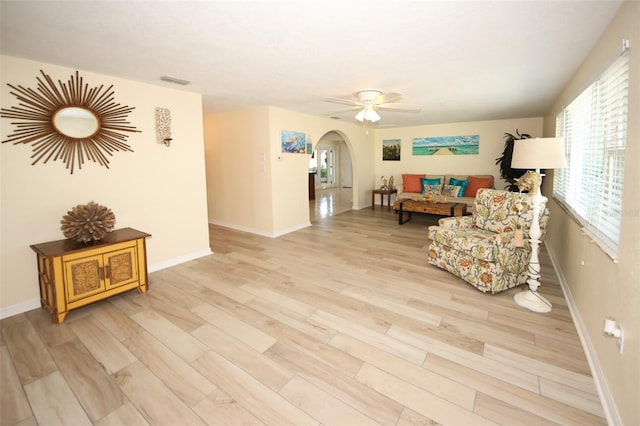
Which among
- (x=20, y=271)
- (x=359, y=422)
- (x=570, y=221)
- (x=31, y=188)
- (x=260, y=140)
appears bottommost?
(x=359, y=422)

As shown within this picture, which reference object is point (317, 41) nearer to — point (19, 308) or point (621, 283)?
point (621, 283)

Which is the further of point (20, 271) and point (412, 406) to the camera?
point (20, 271)

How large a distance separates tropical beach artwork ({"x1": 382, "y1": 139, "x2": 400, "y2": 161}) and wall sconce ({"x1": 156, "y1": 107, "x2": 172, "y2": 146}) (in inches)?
234

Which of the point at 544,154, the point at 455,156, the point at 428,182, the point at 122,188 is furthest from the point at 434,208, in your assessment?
the point at 122,188

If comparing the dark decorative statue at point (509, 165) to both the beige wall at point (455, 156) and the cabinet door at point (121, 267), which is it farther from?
the cabinet door at point (121, 267)

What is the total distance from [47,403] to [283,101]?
162 inches

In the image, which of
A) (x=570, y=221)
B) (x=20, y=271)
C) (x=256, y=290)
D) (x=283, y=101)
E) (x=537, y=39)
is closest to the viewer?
(x=537, y=39)

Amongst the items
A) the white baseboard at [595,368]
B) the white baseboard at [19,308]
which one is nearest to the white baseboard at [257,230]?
the white baseboard at [19,308]

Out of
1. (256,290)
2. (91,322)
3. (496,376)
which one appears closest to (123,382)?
(91,322)

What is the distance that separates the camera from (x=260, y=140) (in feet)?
16.6

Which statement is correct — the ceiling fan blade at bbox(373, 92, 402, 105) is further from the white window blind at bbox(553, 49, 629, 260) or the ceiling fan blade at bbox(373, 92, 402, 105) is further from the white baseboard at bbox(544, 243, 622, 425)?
the white baseboard at bbox(544, 243, 622, 425)

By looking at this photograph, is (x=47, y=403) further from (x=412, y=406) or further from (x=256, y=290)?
(x=412, y=406)

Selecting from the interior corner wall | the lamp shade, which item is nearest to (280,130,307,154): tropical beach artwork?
the interior corner wall

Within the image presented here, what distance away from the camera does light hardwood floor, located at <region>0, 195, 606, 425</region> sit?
1.64m
